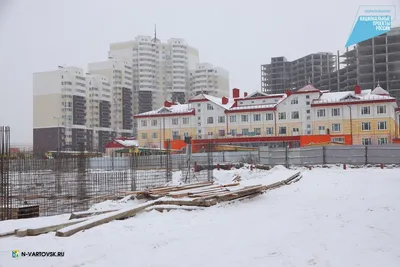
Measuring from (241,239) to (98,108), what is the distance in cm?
9125

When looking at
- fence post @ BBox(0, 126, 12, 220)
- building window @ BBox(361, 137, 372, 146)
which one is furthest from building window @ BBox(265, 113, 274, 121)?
fence post @ BBox(0, 126, 12, 220)

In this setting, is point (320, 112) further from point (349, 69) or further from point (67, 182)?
point (67, 182)

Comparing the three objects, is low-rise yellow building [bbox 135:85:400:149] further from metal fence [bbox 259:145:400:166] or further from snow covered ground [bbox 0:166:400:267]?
snow covered ground [bbox 0:166:400:267]

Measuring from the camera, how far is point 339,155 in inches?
1035

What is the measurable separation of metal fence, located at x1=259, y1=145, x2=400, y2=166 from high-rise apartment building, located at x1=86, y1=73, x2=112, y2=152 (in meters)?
69.1

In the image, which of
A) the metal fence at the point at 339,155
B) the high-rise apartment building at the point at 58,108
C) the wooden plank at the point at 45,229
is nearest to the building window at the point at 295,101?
the metal fence at the point at 339,155

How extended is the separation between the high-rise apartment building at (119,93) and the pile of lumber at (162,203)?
9019cm

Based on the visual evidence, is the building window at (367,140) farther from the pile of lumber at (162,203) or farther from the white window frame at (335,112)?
the pile of lumber at (162,203)

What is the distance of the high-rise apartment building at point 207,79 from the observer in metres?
122

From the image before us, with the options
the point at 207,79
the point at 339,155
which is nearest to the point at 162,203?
the point at 339,155

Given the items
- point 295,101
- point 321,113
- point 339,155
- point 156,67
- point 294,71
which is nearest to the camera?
point 339,155

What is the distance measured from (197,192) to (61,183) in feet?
34.5

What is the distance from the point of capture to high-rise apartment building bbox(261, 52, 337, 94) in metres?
97.5

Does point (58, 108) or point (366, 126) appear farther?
point (58, 108)
